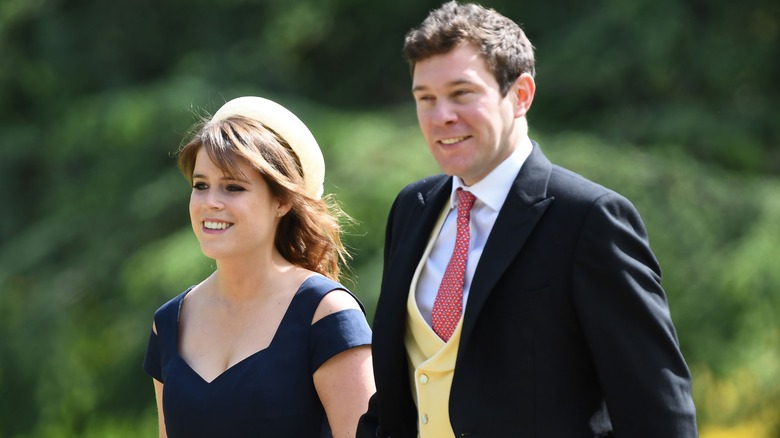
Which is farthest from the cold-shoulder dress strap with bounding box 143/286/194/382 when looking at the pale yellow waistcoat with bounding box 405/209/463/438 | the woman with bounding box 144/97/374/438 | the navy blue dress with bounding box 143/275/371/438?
the pale yellow waistcoat with bounding box 405/209/463/438

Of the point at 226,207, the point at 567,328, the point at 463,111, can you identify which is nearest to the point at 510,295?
the point at 567,328

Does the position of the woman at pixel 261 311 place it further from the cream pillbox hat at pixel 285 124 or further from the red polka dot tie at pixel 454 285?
the red polka dot tie at pixel 454 285

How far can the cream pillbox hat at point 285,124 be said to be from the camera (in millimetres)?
3016

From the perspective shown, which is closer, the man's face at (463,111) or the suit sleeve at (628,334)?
the suit sleeve at (628,334)

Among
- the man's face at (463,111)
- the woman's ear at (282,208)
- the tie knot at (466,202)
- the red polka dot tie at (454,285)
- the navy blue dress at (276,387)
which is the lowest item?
the navy blue dress at (276,387)

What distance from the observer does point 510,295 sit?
2.29 metres

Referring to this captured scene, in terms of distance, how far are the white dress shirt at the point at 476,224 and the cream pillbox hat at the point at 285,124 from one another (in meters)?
0.64

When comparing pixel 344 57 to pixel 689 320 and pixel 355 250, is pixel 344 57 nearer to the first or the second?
pixel 355 250

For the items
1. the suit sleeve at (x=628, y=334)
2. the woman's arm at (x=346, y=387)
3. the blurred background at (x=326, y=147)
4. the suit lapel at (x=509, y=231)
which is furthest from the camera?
the blurred background at (x=326, y=147)

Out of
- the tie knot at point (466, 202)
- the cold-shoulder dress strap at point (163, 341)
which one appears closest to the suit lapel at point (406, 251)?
the tie knot at point (466, 202)

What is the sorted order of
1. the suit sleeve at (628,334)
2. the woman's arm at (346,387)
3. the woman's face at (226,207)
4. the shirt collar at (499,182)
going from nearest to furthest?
the suit sleeve at (628,334), the shirt collar at (499,182), the woman's arm at (346,387), the woman's face at (226,207)

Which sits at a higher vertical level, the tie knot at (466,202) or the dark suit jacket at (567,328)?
the tie knot at (466,202)

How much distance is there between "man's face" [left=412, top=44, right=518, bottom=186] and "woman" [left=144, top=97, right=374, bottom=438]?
0.69 m

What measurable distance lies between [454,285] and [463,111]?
35cm
